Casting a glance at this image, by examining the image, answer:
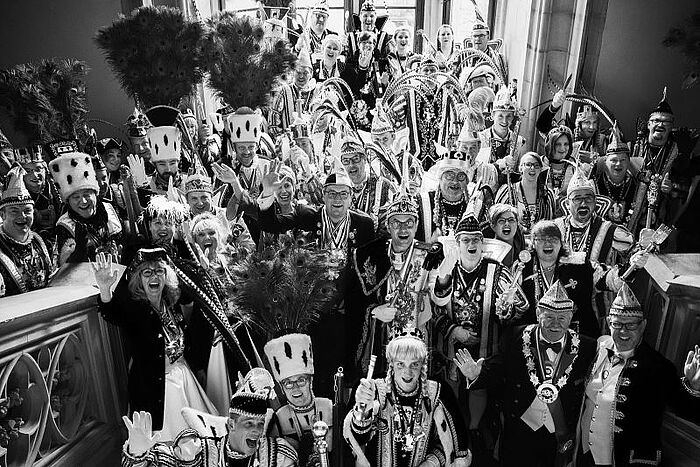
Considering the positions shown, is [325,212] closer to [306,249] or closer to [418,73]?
[306,249]

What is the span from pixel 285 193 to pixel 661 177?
3.32m

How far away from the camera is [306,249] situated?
323 cm

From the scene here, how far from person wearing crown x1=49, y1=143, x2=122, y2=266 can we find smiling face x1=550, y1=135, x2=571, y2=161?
12.9ft

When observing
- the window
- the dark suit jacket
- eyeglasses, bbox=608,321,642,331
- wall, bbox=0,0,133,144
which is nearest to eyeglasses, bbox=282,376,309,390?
the dark suit jacket

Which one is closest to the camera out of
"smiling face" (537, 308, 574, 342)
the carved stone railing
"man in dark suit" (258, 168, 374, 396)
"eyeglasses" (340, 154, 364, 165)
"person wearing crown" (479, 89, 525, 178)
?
the carved stone railing

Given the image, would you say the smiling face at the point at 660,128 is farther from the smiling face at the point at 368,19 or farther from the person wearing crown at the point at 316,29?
the person wearing crown at the point at 316,29

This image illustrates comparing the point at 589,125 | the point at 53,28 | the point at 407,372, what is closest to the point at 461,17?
the point at 589,125

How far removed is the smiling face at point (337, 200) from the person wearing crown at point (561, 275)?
1.41 meters

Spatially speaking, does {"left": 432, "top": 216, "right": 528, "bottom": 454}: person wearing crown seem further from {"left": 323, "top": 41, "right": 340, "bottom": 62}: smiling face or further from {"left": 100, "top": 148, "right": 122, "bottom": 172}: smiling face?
{"left": 323, "top": 41, "right": 340, "bottom": 62}: smiling face

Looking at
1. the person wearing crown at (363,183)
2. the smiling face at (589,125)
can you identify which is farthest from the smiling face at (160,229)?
the smiling face at (589,125)

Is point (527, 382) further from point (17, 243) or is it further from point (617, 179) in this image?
point (17, 243)

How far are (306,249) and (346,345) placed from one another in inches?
41.2

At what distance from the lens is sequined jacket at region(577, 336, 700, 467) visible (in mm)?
2965

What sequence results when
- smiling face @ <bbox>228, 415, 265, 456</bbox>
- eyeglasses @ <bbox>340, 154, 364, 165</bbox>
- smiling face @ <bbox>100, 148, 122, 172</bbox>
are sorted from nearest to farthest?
smiling face @ <bbox>228, 415, 265, 456</bbox>, eyeglasses @ <bbox>340, 154, 364, 165</bbox>, smiling face @ <bbox>100, 148, 122, 172</bbox>
